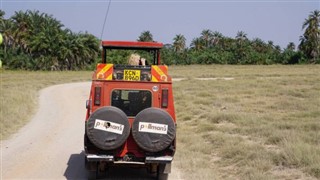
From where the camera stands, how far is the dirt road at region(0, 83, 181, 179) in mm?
8977

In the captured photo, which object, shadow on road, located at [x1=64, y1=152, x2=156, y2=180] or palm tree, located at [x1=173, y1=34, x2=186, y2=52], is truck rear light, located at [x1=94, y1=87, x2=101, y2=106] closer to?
shadow on road, located at [x1=64, y1=152, x2=156, y2=180]

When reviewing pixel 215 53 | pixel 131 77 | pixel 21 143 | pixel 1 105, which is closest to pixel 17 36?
pixel 215 53

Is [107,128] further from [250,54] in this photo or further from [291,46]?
[291,46]

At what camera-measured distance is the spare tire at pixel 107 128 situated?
7445 millimetres

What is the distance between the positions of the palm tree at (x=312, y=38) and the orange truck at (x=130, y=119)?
9566 centimetres

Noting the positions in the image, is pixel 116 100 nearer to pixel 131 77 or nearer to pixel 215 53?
pixel 131 77

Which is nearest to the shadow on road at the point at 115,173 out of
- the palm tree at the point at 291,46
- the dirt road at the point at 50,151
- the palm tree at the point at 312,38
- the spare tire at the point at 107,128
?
the dirt road at the point at 50,151

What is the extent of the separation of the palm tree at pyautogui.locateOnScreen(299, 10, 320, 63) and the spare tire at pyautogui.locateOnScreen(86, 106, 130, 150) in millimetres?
96619

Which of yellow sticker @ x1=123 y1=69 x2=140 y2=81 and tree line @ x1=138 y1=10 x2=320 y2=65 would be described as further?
tree line @ x1=138 y1=10 x2=320 y2=65

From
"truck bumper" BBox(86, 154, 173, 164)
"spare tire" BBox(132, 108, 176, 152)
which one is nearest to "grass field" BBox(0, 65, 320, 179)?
"truck bumper" BBox(86, 154, 173, 164)

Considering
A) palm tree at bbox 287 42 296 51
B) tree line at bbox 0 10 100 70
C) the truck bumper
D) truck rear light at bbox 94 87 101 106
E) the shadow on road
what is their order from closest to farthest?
the truck bumper
truck rear light at bbox 94 87 101 106
the shadow on road
tree line at bbox 0 10 100 70
palm tree at bbox 287 42 296 51

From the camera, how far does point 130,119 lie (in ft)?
26.7

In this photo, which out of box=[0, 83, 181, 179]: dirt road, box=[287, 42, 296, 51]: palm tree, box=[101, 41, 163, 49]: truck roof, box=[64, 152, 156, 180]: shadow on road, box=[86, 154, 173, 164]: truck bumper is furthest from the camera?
box=[287, 42, 296, 51]: palm tree

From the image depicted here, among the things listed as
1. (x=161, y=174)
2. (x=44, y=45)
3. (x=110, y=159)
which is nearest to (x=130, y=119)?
(x=110, y=159)
